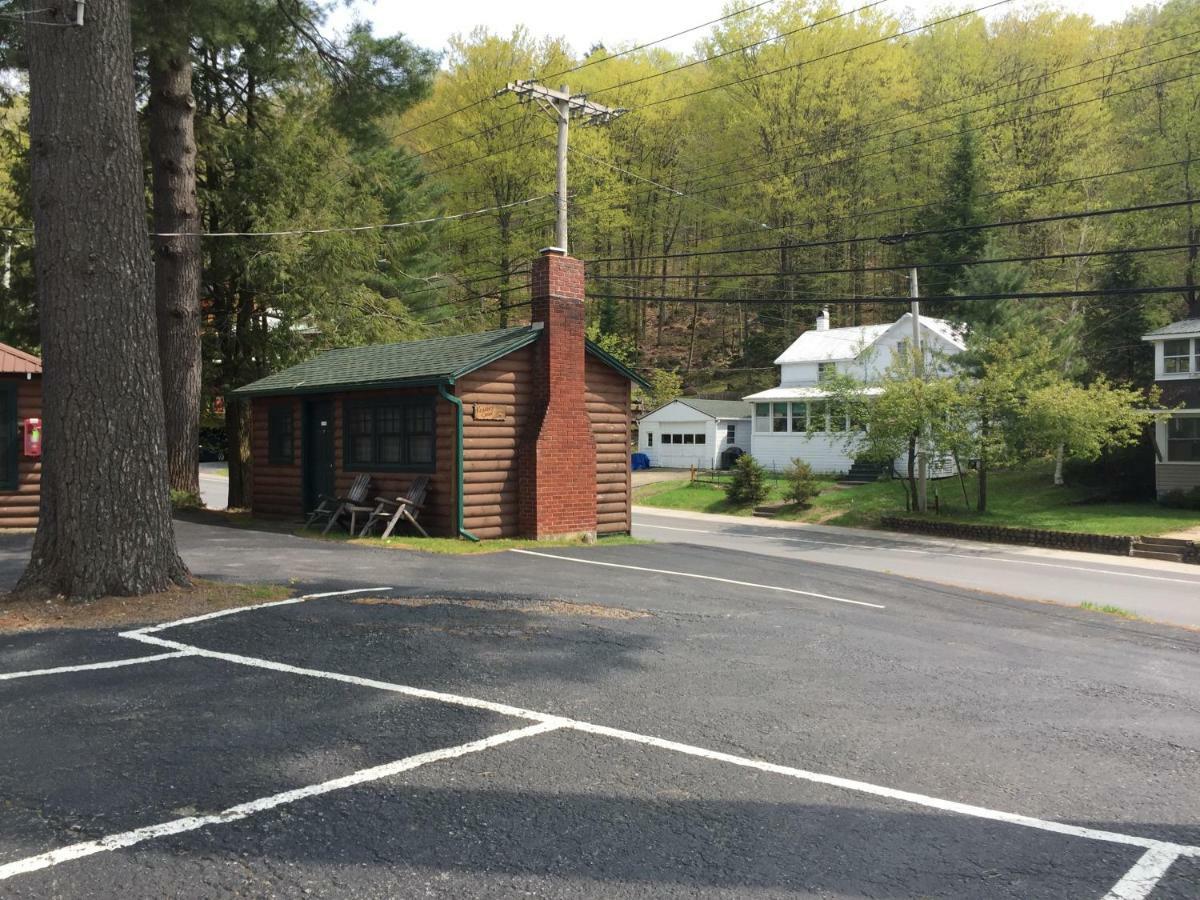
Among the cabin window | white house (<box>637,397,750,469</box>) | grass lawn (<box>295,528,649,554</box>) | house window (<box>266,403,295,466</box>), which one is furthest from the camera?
white house (<box>637,397,750,469</box>)

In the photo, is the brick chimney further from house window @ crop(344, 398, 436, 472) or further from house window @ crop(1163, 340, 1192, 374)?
house window @ crop(1163, 340, 1192, 374)

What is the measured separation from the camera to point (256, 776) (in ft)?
13.2

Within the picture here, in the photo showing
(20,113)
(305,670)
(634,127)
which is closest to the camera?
(305,670)

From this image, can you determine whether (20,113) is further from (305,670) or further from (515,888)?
(515,888)

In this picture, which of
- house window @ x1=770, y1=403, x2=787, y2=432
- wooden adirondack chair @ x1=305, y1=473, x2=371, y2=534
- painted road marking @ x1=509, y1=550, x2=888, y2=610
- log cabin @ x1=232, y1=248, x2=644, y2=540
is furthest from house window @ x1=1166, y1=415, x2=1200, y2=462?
wooden adirondack chair @ x1=305, y1=473, x2=371, y2=534

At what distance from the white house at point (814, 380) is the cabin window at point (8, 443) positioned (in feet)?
90.3

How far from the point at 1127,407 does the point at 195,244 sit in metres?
23.6

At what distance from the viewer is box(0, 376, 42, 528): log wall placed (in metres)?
15.8

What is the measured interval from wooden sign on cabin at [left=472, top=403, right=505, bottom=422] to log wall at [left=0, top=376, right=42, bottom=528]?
769 centimetres

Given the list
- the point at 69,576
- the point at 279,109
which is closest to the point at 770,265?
the point at 279,109

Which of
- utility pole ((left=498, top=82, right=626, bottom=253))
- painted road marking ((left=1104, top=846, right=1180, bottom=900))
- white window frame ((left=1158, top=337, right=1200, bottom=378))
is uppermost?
utility pole ((left=498, top=82, right=626, bottom=253))

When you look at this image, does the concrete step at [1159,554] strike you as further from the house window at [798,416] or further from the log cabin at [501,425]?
the house window at [798,416]

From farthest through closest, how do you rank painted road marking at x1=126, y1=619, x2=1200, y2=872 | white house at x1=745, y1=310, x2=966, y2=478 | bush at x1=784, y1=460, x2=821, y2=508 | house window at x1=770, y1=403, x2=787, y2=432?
house window at x1=770, y1=403, x2=787, y2=432 < white house at x1=745, y1=310, x2=966, y2=478 < bush at x1=784, y1=460, x2=821, y2=508 < painted road marking at x1=126, y1=619, x2=1200, y2=872

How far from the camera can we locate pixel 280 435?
63.0ft
